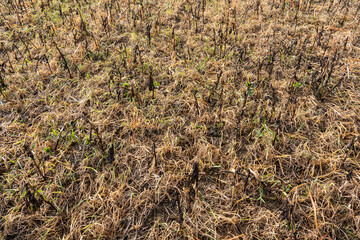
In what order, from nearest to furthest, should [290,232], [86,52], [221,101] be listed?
[290,232] → [221,101] → [86,52]

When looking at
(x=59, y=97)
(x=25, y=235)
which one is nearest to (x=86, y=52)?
(x=59, y=97)

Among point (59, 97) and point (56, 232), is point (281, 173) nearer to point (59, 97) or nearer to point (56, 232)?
point (56, 232)

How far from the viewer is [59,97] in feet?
9.25

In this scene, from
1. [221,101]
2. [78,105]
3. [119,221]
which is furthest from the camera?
[78,105]

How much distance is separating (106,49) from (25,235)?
2555mm

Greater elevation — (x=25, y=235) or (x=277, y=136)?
(x=277, y=136)

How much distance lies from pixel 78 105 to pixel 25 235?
4.62 ft

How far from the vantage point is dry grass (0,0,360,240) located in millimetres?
1781

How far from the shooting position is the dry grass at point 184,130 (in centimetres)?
178

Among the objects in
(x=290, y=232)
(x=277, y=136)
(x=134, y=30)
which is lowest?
(x=290, y=232)

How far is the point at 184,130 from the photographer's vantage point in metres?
2.39

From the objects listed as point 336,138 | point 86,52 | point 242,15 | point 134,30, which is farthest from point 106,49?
point 336,138

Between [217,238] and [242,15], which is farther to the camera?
[242,15]

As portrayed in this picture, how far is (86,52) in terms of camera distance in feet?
10.9
